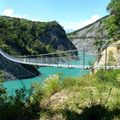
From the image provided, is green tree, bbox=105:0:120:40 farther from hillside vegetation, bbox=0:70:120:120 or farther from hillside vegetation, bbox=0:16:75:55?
hillside vegetation, bbox=0:16:75:55

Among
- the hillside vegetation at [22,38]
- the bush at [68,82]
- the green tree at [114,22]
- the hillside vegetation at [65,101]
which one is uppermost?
the hillside vegetation at [22,38]

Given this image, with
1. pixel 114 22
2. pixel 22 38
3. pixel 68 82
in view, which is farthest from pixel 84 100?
pixel 22 38

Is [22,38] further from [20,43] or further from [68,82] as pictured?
[68,82]

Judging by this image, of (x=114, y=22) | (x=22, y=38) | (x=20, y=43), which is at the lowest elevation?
(x=114, y=22)

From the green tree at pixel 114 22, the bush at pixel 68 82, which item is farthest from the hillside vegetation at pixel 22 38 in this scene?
the bush at pixel 68 82

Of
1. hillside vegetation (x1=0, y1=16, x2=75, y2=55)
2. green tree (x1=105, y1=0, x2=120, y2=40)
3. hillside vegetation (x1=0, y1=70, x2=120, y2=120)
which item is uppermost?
hillside vegetation (x1=0, y1=16, x2=75, y2=55)

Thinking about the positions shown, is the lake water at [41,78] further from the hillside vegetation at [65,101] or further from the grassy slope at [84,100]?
the grassy slope at [84,100]

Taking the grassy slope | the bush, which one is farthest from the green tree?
the grassy slope

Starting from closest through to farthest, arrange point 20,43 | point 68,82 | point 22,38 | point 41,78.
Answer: point 68,82
point 41,78
point 20,43
point 22,38

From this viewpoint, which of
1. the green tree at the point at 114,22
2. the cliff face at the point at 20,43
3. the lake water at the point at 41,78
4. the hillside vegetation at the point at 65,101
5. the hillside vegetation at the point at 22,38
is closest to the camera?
the hillside vegetation at the point at 65,101

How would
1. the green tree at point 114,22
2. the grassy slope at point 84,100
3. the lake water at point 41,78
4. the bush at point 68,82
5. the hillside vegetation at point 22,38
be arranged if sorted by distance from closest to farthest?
the grassy slope at point 84,100, the bush at point 68,82, the lake water at point 41,78, the green tree at point 114,22, the hillside vegetation at point 22,38

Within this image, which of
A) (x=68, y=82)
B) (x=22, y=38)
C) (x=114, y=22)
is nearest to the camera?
(x=68, y=82)

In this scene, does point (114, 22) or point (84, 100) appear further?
point (114, 22)

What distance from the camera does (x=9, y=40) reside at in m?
140
